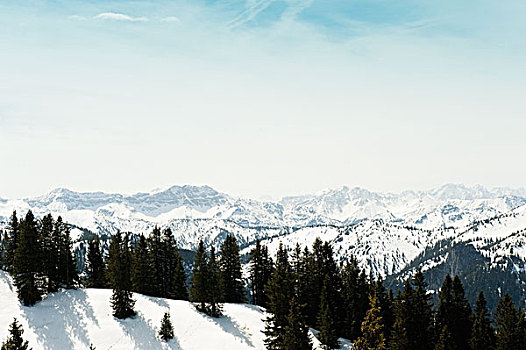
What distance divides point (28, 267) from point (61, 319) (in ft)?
31.9

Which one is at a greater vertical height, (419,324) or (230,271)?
(419,324)

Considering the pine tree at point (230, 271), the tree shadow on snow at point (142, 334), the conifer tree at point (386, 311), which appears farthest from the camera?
the pine tree at point (230, 271)

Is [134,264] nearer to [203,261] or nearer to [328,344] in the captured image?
[203,261]

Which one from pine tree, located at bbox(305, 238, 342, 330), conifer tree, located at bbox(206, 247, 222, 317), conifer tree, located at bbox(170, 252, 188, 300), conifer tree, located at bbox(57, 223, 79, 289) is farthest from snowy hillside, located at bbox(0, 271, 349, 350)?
conifer tree, located at bbox(170, 252, 188, 300)

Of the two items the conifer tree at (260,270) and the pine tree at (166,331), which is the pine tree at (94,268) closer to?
the conifer tree at (260,270)

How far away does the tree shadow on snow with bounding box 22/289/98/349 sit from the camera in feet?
189

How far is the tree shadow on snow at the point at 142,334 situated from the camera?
5926cm

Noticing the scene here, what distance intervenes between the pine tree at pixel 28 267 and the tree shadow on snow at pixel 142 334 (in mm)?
14539

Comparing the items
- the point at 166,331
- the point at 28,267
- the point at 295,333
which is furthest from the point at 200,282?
the point at 295,333

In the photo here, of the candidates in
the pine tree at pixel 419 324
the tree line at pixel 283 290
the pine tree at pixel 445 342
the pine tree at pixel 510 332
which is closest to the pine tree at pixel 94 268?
the tree line at pixel 283 290

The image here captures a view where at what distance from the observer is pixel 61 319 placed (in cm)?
6231

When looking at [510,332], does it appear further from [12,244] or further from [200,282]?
[12,244]

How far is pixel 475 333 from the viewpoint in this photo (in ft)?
187

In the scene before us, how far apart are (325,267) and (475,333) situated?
81.1 feet
